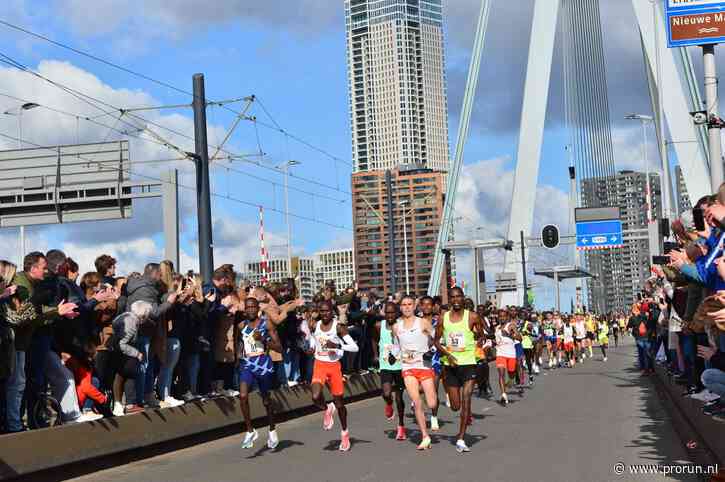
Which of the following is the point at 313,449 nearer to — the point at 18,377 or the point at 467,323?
the point at 467,323

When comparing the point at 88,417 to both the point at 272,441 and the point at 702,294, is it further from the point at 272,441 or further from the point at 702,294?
the point at 702,294

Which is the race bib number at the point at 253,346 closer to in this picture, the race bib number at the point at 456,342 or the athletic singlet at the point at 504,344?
the race bib number at the point at 456,342

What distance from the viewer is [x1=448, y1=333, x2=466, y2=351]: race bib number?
14437 mm

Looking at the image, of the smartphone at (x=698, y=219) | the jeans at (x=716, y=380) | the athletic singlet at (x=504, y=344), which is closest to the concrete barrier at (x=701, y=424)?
the jeans at (x=716, y=380)

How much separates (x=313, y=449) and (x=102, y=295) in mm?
3148

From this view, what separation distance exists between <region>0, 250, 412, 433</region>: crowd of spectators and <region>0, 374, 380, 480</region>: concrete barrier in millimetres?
171

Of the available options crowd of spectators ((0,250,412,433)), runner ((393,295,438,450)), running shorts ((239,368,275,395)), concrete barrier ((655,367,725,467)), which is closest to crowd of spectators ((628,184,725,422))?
concrete barrier ((655,367,725,467))

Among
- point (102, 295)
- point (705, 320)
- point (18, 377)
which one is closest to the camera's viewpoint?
point (705, 320)

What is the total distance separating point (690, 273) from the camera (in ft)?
31.5

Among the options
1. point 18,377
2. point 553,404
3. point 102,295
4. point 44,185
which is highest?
point 44,185

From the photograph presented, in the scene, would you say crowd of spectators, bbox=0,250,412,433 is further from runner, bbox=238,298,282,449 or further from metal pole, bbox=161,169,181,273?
metal pole, bbox=161,169,181,273

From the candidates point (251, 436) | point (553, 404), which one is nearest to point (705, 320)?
point (251, 436)

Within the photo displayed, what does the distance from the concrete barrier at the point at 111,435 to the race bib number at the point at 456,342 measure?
362 cm

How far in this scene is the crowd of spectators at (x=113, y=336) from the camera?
11406 millimetres
